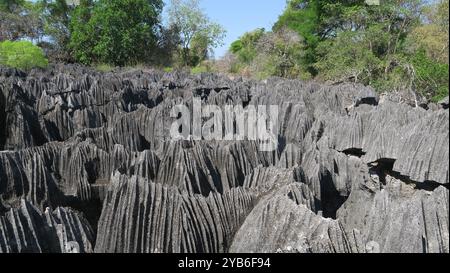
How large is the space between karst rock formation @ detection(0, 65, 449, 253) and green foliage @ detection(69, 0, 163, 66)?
21.9m

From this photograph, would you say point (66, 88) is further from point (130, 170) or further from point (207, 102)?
point (130, 170)

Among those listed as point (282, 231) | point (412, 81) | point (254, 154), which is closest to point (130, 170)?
point (254, 154)

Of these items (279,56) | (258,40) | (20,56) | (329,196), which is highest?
(258,40)

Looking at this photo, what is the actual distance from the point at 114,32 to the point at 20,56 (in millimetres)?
10858

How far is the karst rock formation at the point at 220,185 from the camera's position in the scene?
3328 millimetres

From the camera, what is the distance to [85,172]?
5309 millimetres

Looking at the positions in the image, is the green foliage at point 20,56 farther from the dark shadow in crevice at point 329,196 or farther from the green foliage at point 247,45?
the dark shadow in crevice at point 329,196

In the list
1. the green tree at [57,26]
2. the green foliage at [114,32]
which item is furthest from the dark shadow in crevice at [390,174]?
the green tree at [57,26]

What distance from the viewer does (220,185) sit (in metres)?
5.44

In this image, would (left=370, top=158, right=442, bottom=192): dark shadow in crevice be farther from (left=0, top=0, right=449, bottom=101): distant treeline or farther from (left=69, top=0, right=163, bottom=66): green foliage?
(left=69, top=0, right=163, bottom=66): green foliage

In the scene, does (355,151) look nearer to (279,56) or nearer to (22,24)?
(279,56)

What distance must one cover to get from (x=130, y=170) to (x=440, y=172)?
11.4ft

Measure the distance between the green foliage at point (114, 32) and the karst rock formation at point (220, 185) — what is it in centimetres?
2193

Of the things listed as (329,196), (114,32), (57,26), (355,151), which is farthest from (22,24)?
(329,196)
